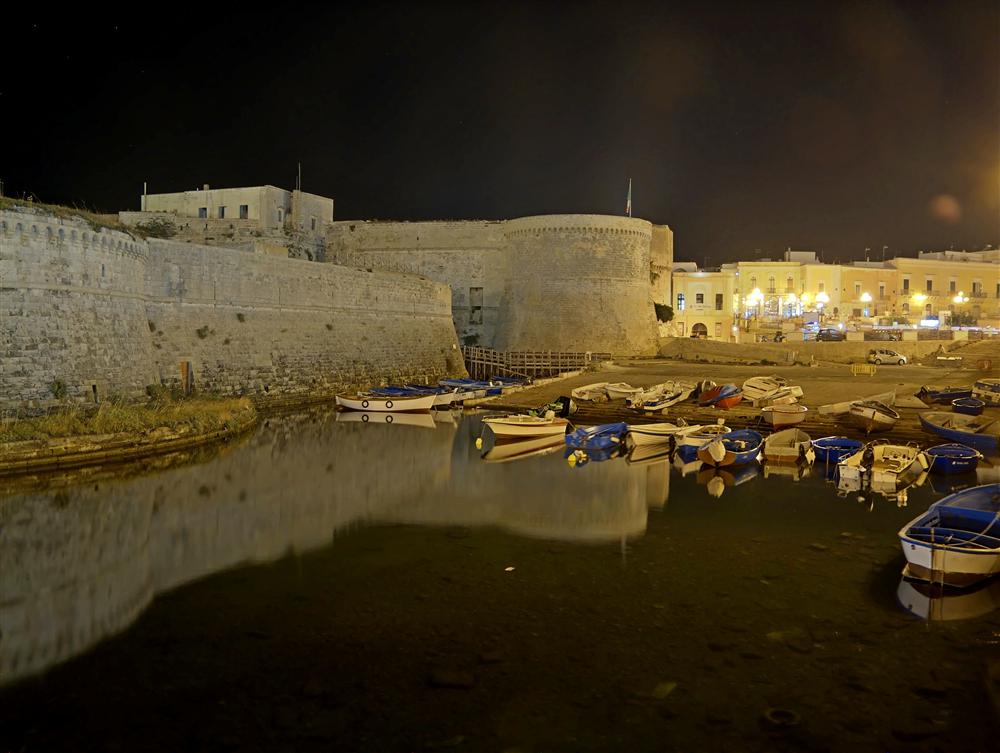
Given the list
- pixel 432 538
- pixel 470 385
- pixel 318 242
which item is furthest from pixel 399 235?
pixel 432 538

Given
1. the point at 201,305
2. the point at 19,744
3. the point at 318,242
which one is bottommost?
the point at 19,744

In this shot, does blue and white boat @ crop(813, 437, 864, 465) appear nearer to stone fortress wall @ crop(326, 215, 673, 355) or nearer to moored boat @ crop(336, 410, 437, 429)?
moored boat @ crop(336, 410, 437, 429)

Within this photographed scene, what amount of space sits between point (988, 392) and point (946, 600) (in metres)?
14.3

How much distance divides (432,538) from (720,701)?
467 centimetres

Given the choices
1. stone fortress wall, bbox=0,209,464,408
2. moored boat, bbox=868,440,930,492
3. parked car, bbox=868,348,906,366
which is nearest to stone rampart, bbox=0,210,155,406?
stone fortress wall, bbox=0,209,464,408

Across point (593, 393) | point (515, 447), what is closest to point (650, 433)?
point (515, 447)

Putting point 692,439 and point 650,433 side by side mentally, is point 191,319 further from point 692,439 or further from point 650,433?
point 692,439

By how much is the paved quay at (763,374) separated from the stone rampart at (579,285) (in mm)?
3068

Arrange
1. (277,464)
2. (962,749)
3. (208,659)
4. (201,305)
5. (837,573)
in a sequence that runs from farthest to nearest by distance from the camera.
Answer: (201,305) < (277,464) < (837,573) < (208,659) < (962,749)

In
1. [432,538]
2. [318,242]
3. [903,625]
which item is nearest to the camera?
[903,625]

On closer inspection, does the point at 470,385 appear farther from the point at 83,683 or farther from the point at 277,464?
the point at 83,683

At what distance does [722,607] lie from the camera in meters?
6.98

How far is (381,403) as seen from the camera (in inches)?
827

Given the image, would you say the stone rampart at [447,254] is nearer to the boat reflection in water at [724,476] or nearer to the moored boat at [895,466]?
the boat reflection in water at [724,476]
